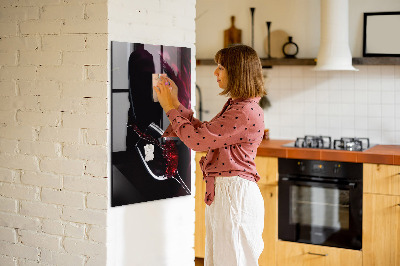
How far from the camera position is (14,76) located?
9.87ft

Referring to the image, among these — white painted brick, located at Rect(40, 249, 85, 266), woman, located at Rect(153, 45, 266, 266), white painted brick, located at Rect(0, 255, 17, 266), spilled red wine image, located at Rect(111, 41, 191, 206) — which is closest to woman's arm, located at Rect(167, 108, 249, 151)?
woman, located at Rect(153, 45, 266, 266)

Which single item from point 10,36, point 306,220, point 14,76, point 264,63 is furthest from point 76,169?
point 264,63

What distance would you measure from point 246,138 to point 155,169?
1.99ft

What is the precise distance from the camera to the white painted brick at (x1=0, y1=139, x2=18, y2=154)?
9.98 feet

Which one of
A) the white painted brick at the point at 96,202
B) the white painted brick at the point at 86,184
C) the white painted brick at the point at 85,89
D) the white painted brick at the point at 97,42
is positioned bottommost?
the white painted brick at the point at 96,202

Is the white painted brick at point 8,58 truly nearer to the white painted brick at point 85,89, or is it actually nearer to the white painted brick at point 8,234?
the white painted brick at point 85,89

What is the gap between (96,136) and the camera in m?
2.78

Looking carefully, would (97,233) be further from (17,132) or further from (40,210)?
(17,132)

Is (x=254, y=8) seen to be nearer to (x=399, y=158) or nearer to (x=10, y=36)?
(x=399, y=158)

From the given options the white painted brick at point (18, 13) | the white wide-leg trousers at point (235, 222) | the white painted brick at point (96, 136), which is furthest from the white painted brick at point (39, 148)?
the white wide-leg trousers at point (235, 222)

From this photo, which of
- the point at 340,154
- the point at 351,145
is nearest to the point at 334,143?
the point at 351,145

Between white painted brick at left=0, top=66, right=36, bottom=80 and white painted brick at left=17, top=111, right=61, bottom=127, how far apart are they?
0.19 metres

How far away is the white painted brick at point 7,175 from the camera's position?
3.06m

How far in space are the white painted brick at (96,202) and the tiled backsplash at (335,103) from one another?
2265 mm
